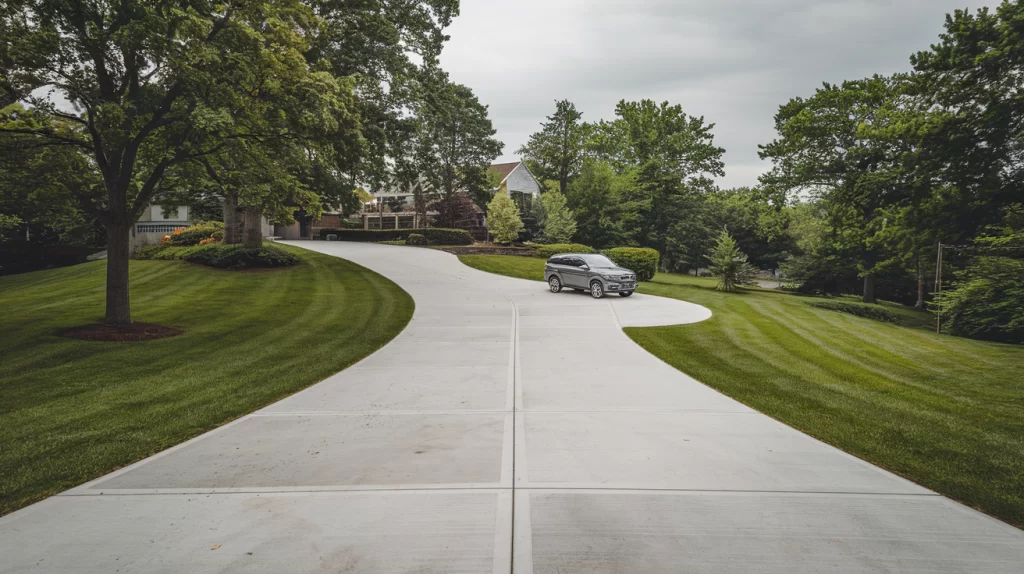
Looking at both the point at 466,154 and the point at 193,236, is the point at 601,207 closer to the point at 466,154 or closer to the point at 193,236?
the point at 466,154

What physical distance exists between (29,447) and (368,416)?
11.1ft

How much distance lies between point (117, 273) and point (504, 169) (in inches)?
1796

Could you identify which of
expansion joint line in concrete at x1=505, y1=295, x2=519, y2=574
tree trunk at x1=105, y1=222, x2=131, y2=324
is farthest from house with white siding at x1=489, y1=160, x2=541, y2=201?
tree trunk at x1=105, y1=222, x2=131, y2=324

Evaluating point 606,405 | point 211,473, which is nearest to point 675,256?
point 606,405

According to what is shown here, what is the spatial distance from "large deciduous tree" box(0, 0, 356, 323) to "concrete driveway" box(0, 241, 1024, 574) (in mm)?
7428

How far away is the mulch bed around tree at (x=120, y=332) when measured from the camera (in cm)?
1056

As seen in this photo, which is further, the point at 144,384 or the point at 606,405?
the point at 144,384

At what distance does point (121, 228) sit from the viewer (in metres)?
11.2

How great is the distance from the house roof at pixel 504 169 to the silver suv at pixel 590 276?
33151mm

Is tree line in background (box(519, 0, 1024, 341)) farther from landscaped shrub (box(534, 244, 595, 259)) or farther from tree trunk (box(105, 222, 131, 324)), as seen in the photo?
tree trunk (box(105, 222, 131, 324))

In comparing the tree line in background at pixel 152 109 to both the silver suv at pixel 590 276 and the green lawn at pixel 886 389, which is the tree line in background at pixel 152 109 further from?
the green lawn at pixel 886 389

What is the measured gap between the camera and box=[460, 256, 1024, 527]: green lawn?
4.70 m

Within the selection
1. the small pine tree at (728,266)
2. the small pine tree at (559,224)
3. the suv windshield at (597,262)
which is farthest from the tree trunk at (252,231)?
the small pine tree at (728,266)

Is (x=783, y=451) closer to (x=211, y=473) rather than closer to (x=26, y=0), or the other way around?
(x=211, y=473)
